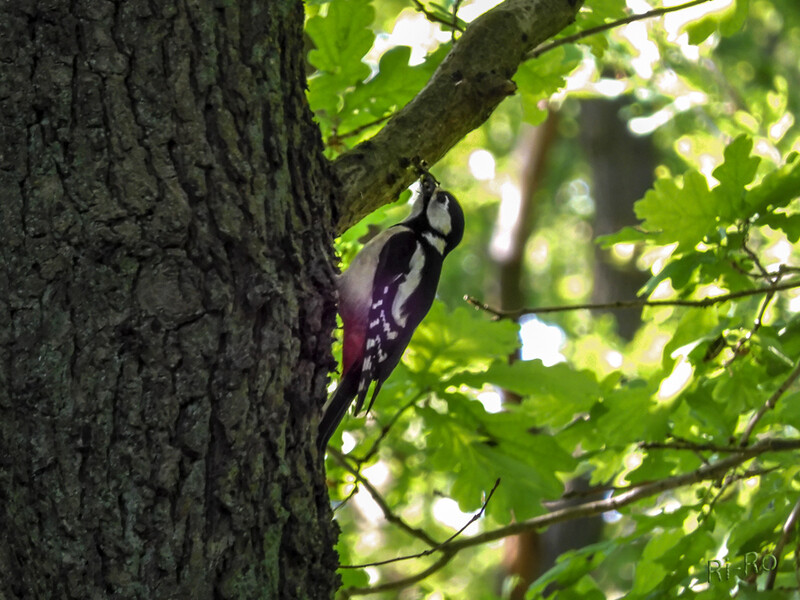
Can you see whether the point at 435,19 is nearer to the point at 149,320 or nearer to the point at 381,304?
the point at 381,304

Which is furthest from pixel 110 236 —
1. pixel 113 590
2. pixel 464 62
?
pixel 464 62

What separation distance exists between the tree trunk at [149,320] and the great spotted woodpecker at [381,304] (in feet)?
3.12

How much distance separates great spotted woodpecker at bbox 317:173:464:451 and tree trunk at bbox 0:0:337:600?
95cm

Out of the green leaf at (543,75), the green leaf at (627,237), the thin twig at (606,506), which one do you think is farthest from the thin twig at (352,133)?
the thin twig at (606,506)

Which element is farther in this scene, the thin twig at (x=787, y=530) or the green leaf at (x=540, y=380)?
the green leaf at (x=540, y=380)

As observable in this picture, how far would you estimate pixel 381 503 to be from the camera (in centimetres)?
266

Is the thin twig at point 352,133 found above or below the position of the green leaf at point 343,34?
below

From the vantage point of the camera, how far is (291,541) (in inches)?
70.9

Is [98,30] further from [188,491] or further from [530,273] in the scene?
[530,273]

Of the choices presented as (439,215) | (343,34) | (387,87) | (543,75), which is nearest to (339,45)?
(343,34)

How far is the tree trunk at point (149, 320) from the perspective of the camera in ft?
5.39

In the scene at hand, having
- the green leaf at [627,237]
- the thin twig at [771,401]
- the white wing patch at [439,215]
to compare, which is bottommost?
the thin twig at [771,401]

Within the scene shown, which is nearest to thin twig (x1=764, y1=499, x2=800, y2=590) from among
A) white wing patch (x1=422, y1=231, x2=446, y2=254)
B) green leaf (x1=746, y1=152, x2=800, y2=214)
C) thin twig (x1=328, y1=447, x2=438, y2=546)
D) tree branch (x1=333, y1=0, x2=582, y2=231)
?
green leaf (x1=746, y1=152, x2=800, y2=214)

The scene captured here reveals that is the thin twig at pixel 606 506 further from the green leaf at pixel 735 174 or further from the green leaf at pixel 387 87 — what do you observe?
the green leaf at pixel 387 87
